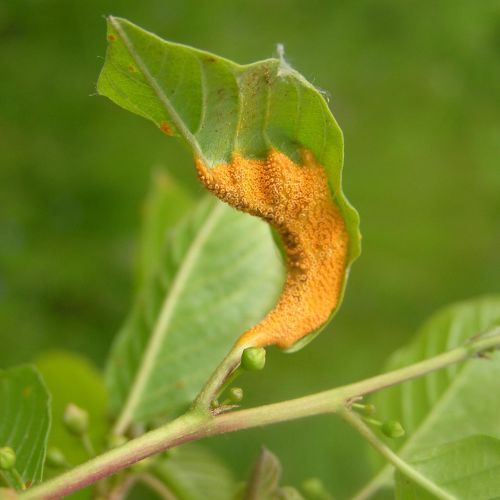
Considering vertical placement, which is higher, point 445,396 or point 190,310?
point 190,310

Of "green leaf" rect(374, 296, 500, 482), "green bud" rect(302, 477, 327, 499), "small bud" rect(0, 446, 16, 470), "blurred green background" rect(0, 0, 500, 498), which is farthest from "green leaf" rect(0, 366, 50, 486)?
"blurred green background" rect(0, 0, 500, 498)

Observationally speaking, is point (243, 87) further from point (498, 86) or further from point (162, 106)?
point (498, 86)

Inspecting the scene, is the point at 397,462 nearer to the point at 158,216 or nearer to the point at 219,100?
the point at 219,100

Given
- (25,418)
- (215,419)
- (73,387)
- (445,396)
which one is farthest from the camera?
(73,387)

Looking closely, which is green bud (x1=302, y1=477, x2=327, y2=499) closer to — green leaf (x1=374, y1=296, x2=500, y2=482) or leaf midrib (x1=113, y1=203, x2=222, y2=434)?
green leaf (x1=374, y1=296, x2=500, y2=482)

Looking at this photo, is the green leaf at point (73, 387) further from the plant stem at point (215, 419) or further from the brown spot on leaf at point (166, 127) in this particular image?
the brown spot on leaf at point (166, 127)

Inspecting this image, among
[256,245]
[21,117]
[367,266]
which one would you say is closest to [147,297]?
[256,245]

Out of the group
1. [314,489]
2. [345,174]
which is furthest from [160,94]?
[345,174]
